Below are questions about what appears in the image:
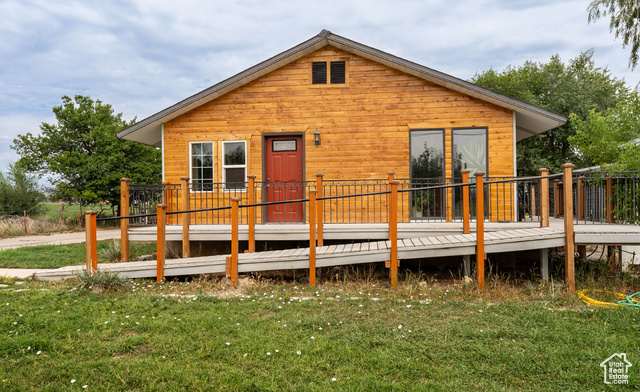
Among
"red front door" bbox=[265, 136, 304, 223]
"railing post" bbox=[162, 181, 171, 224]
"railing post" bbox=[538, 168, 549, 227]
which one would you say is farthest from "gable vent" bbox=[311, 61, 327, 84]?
"railing post" bbox=[538, 168, 549, 227]

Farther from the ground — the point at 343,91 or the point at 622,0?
the point at 622,0

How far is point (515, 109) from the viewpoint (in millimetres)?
8688

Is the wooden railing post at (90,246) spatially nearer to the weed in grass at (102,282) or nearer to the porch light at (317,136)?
the weed in grass at (102,282)

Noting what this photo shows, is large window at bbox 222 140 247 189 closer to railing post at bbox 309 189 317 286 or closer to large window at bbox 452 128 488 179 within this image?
railing post at bbox 309 189 317 286

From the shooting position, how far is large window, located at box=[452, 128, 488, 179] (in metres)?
9.06

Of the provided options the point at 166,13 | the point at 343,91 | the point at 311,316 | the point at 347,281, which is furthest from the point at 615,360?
the point at 166,13

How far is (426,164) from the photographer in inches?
366

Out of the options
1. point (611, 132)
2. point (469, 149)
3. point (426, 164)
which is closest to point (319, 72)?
point (426, 164)

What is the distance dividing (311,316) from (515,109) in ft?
23.6

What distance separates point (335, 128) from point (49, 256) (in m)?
8.40

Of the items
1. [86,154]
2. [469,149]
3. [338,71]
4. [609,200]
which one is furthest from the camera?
[86,154]

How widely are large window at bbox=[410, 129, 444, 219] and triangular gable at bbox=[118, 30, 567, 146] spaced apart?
4.08ft

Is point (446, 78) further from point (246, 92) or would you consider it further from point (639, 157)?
point (246, 92)

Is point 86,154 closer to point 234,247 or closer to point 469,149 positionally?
point 234,247
